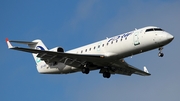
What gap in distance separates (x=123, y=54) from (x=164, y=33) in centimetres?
305

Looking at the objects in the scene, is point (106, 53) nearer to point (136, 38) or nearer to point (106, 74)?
point (136, 38)

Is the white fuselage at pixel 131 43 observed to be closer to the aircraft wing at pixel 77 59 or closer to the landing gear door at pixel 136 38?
the landing gear door at pixel 136 38

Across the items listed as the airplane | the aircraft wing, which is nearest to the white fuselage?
the airplane

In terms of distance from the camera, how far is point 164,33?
31016 millimetres

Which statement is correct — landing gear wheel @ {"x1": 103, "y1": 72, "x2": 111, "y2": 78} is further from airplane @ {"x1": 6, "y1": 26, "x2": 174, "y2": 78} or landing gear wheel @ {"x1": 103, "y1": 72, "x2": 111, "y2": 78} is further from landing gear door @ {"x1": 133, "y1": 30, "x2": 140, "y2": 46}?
landing gear door @ {"x1": 133, "y1": 30, "x2": 140, "y2": 46}

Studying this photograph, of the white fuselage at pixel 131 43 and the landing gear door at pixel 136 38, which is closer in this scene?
the white fuselage at pixel 131 43

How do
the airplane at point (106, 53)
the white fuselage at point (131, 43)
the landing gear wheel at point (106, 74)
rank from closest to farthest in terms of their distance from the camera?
the white fuselage at point (131, 43) → the airplane at point (106, 53) → the landing gear wheel at point (106, 74)

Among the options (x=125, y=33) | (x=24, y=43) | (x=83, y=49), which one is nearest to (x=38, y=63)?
(x=24, y=43)

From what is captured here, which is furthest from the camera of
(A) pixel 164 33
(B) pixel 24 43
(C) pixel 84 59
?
(B) pixel 24 43

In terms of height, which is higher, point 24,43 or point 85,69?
point 24,43

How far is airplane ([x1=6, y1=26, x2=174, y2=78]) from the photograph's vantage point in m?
Result: 31.1

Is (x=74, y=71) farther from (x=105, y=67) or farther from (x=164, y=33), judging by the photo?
(x=164, y=33)

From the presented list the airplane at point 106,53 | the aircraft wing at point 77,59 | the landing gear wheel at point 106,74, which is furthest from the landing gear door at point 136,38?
the landing gear wheel at point 106,74

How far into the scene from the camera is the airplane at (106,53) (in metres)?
31.1
